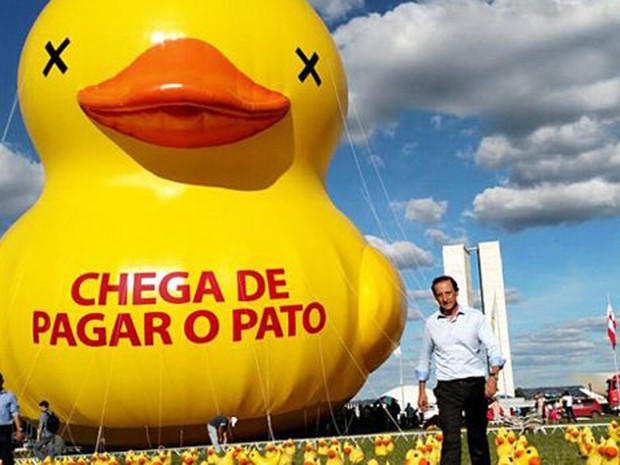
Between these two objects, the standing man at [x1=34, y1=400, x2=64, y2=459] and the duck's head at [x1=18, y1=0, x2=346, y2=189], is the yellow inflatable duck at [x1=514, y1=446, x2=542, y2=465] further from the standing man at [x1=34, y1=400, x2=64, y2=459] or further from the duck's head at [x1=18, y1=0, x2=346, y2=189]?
the standing man at [x1=34, y1=400, x2=64, y2=459]

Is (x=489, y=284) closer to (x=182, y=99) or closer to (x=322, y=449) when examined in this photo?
(x=182, y=99)

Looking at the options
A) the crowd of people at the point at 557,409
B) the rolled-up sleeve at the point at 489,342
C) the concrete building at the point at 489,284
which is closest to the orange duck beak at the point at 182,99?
the rolled-up sleeve at the point at 489,342

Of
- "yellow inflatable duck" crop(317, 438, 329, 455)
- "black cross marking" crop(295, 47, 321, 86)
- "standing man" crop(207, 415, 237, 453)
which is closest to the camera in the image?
"yellow inflatable duck" crop(317, 438, 329, 455)

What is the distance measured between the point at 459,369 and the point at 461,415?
279 millimetres

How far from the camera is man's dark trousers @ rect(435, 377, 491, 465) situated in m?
4.89

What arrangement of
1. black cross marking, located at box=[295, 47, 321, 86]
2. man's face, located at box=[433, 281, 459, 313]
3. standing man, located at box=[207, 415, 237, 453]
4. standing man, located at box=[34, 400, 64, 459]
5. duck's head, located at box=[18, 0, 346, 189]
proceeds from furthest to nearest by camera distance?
black cross marking, located at box=[295, 47, 321, 86], duck's head, located at box=[18, 0, 346, 189], standing man, located at box=[34, 400, 64, 459], standing man, located at box=[207, 415, 237, 453], man's face, located at box=[433, 281, 459, 313]

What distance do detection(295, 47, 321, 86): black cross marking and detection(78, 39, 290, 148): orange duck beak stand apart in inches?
Answer: 28.2

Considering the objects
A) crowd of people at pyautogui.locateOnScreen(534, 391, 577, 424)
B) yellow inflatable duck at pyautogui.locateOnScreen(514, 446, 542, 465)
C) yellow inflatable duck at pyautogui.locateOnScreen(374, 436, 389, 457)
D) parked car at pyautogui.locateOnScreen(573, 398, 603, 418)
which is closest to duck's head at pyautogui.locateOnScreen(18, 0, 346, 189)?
yellow inflatable duck at pyautogui.locateOnScreen(374, 436, 389, 457)

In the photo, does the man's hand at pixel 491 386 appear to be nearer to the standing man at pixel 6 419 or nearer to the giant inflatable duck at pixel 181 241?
the standing man at pixel 6 419

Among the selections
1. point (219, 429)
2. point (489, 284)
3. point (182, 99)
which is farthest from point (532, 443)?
point (489, 284)

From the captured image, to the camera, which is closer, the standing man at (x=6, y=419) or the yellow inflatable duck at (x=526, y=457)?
the yellow inflatable duck at (x=526, y=457)

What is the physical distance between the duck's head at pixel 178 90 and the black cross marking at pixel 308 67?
0.02 meters

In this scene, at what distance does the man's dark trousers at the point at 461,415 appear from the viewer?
4887 mm

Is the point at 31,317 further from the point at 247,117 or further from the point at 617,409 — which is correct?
the point at 617,409
